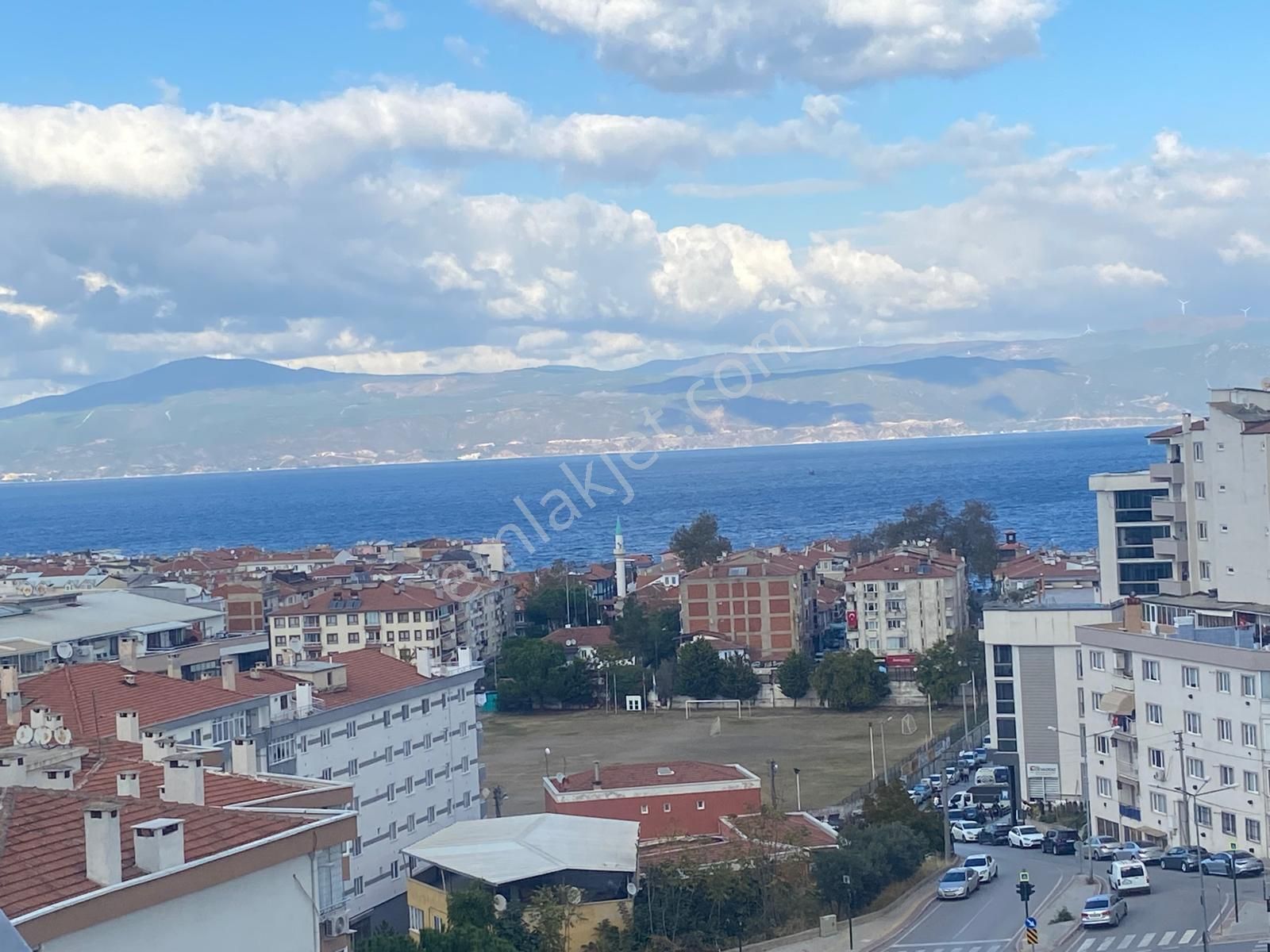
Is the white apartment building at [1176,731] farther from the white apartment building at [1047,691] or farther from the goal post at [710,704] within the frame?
the goal post at [710,704]

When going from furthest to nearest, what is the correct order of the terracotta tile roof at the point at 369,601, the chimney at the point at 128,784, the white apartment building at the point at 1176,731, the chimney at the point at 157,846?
1. the terracotta tile roof at the point at 369,601
2. the white apartment building at the point at 1176,731
3. the chimney at the point at 128,784
4. the chimney at the point at 157,846

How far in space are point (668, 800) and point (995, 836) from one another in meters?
5.60

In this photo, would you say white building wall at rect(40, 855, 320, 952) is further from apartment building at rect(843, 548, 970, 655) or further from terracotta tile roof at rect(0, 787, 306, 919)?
apartment building at rect(843, 548, 970, 655)

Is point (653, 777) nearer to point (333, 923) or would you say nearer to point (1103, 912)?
point (1103, 912)

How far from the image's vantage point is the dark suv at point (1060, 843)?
957 inches

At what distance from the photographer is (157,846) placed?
6.97 m

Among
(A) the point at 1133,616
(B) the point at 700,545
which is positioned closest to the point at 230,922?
(A) the point at 1133,616

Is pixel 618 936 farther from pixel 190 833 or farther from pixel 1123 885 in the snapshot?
pixel 190 833

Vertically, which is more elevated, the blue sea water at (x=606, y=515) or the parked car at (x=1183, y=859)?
the blue sea water at (x=606, y=515)

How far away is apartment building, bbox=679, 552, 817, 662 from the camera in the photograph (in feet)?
168

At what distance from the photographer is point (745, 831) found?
21.7m

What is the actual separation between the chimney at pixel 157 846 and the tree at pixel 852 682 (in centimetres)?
3783

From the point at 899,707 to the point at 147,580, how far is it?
26355mm

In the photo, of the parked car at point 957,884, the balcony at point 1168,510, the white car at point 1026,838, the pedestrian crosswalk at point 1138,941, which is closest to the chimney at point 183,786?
the pedestrian crosswalk at point 1138,941
